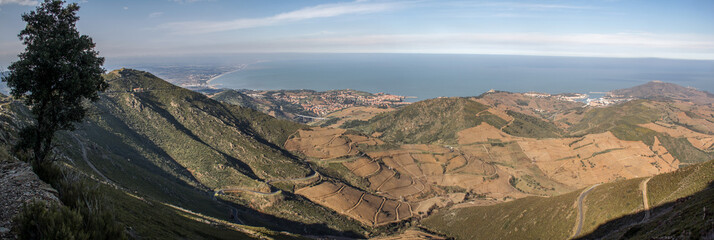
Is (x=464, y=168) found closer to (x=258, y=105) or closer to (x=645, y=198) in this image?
(x=645, y=198)

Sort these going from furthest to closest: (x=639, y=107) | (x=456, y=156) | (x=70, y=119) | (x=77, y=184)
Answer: (x=639, y=107) < (x=456, y=156) < (x=70, y=119) < (x=77, y=184)

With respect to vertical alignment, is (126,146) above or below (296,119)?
above

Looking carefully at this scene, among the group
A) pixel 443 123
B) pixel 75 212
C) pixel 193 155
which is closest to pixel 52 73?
pixel 75 212

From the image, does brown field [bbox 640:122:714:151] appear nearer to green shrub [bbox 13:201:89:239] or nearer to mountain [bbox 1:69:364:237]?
mountain [bbox 1:69:364:237]

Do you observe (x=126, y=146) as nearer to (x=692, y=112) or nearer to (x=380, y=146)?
(x=380, y=146)

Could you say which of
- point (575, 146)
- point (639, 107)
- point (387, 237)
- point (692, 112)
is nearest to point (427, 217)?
point (387, 237)
